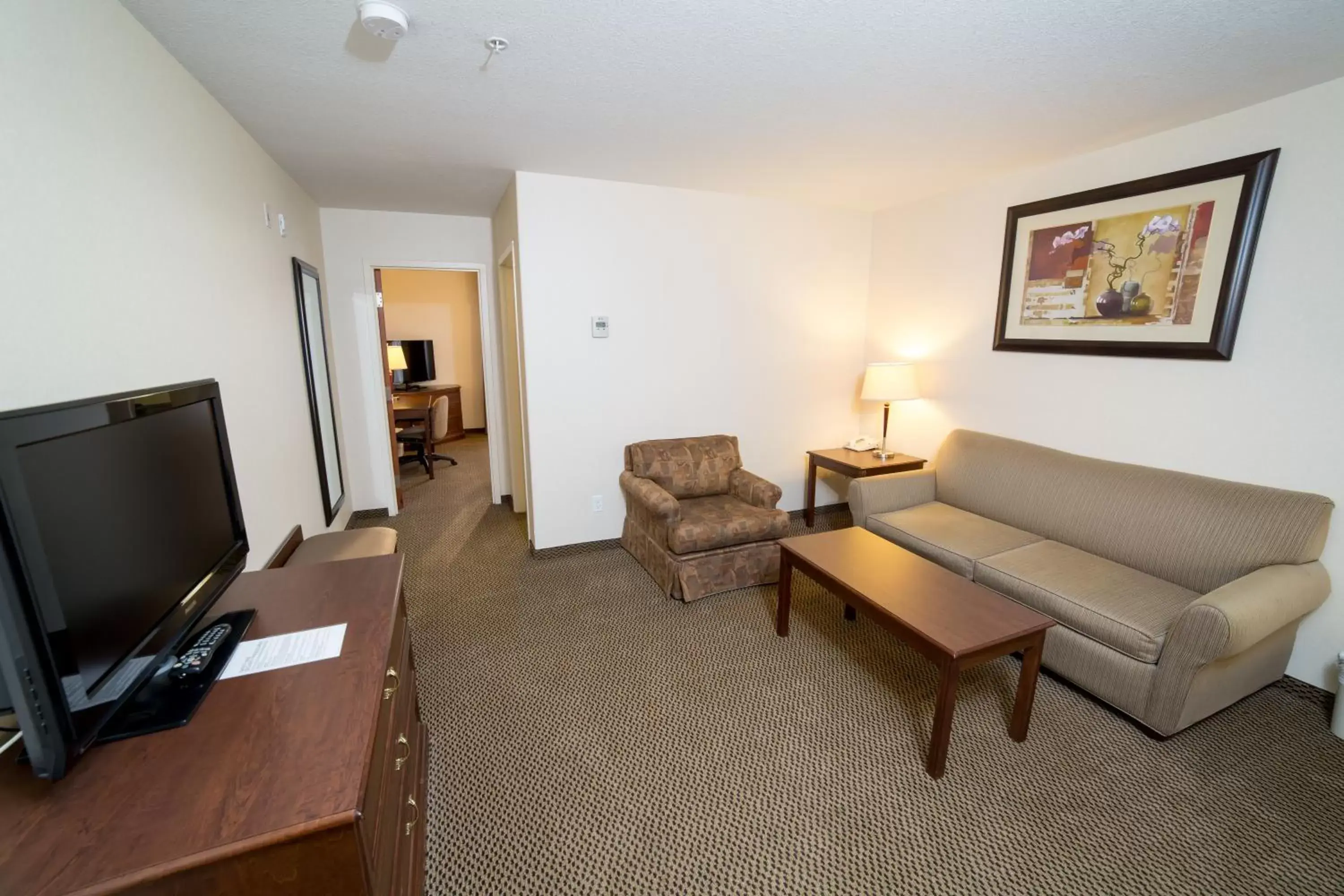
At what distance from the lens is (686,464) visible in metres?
3.46

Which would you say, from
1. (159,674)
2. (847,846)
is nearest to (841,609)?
(847,846)

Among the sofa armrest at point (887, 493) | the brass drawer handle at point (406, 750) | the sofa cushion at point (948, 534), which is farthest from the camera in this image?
the sofa armrest at point (887, 493)

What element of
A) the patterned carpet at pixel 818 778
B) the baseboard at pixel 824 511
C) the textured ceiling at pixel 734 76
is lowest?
the patterned carpet at pixel 818 778

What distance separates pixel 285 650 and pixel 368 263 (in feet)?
11.6

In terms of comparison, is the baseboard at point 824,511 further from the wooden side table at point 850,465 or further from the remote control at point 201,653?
the remote control at point 201,653

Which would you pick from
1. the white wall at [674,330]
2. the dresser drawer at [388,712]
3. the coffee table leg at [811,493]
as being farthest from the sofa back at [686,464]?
the dresser drawer at [388,712]

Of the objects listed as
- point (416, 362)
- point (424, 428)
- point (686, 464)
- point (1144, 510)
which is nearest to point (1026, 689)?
point (1144, 510)

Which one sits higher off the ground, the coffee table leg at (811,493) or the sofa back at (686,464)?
the sofa back at (686,464)

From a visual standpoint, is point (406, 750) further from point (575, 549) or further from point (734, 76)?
point (734, 76)

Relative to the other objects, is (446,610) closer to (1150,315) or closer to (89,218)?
(89,218)

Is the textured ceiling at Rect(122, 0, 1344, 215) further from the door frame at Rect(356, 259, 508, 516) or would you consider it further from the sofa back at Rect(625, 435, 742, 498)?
the sofa back at Rect(625, 435, 742, 498)

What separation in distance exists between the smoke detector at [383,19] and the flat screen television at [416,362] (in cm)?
569

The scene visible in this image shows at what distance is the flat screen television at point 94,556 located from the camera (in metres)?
0.73

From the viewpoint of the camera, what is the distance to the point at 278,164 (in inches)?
110
